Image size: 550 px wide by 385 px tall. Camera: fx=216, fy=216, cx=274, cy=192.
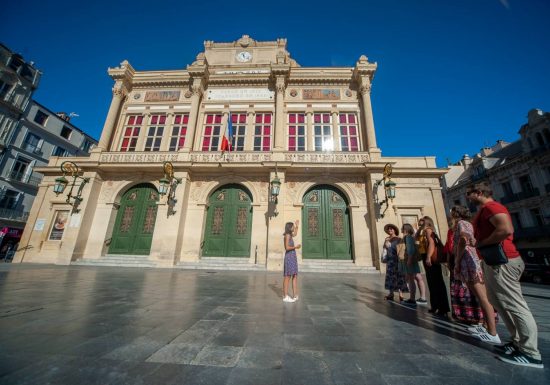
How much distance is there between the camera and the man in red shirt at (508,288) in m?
2.06

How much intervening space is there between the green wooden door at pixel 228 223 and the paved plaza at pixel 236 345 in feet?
27.0

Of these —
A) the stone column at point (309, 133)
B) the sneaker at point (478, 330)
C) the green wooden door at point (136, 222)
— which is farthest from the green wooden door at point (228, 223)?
the sneaker at point (478, 330)

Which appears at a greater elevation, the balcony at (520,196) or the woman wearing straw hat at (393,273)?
the balcony at (520,196)

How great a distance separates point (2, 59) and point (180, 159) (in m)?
25.2

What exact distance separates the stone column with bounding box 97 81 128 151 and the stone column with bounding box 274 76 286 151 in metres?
11.3

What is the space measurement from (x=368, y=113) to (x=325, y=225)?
8.06 m

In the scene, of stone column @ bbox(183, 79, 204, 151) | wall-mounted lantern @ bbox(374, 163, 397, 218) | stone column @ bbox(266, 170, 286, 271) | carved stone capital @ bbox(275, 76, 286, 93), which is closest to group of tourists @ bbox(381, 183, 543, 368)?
stone column @ bbox(266, 170, 286, 271)

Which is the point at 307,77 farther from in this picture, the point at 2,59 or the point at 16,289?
the point at 2,59

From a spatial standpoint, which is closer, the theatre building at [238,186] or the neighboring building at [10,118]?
the theatre building at [238,186]

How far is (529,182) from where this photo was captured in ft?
67.2

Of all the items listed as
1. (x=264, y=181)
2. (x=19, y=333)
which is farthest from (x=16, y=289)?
(x=264, y=181)

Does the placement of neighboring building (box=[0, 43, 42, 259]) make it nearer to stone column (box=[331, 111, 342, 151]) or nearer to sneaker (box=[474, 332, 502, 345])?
stone column (box=[331, 111, 342, 151])

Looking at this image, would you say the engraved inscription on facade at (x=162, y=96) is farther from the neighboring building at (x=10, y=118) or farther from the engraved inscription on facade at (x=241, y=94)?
the neighboring building at (x=10, y=118)

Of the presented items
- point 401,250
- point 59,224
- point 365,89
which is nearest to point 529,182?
point 365,89
